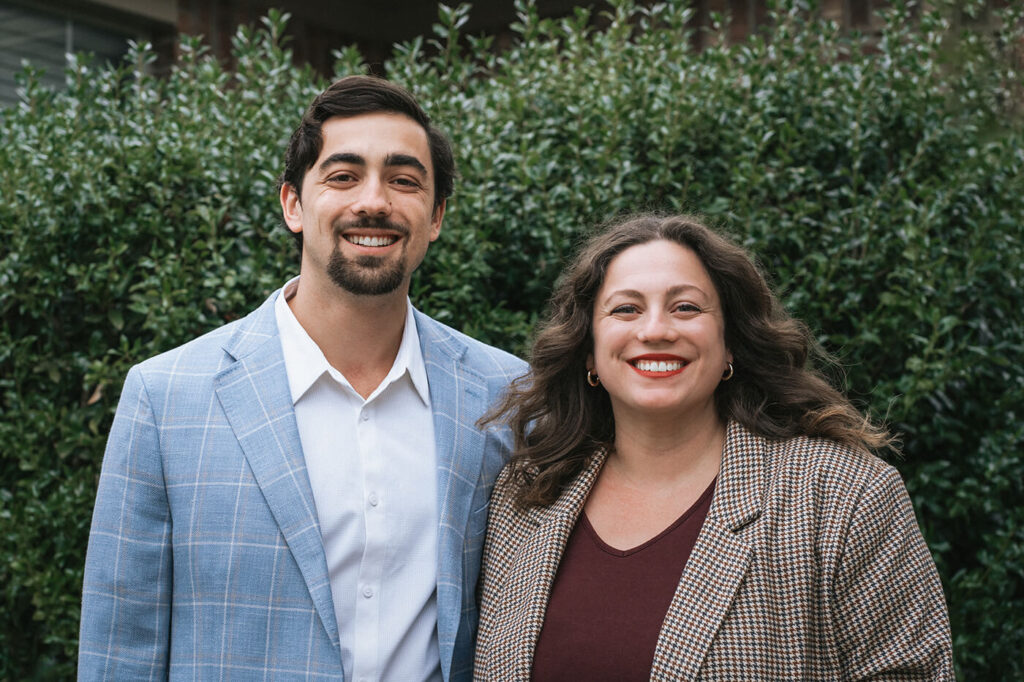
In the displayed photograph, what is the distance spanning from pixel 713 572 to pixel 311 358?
3.63ft

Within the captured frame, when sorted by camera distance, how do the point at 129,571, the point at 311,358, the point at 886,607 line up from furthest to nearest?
the point at 311,358 → the point at 129,571 → the point at 886,607

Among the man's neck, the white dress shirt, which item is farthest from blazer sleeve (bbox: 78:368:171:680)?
the man's neck

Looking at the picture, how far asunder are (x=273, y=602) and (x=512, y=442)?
0.81 m

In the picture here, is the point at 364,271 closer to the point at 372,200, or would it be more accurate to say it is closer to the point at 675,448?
the point at 372,200

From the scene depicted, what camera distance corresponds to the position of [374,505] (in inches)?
96.0

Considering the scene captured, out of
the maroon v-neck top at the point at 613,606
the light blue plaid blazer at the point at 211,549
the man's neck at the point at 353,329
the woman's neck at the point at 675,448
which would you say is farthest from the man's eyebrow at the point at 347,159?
the maroon v-neck top at the point at 613,606

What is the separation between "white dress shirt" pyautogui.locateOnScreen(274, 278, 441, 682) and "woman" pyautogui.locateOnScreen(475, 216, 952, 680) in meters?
0.20

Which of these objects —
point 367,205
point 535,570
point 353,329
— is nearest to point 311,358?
point 353,329

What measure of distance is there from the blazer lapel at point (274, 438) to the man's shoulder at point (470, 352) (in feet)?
1.43

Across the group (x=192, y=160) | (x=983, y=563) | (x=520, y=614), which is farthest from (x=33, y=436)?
(x=983, y=563)

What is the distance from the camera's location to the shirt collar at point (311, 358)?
8.35ft

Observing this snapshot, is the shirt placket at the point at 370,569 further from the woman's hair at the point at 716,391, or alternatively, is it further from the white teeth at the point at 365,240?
the white teeth at the point at 365,240

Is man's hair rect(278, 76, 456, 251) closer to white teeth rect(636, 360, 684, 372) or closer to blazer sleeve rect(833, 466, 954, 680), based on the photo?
white teeth rect(636, 360, 684, 372)

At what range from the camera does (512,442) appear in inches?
112
